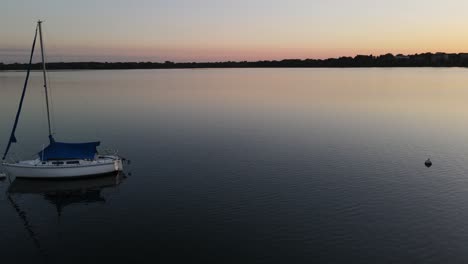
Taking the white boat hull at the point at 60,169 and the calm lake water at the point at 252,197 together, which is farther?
the white boat hull at the point at 60,169

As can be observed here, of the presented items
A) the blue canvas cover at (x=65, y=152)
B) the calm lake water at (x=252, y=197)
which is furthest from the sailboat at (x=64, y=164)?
the calm lake water at (x=252, y=197)

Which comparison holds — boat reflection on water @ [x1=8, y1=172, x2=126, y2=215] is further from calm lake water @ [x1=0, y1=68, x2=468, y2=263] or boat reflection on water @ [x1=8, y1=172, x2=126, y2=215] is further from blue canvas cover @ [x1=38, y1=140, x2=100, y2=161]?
blue canvas cover @ [x1=38, y1=140, x2=100, y2=161]

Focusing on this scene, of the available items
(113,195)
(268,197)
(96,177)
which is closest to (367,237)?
(268,197)

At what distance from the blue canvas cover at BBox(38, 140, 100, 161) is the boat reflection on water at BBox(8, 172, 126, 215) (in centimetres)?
238

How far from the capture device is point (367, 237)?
26.7m

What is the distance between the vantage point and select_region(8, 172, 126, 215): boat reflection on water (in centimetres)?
3522

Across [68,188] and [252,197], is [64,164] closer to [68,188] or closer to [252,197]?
[68,188]

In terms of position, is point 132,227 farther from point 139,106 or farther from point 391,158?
point 139,106

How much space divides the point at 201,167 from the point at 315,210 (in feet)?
49.9

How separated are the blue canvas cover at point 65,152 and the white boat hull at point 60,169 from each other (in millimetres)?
1039

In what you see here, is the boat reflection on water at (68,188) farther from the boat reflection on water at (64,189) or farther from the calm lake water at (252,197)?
the calm lake water at (252,197)

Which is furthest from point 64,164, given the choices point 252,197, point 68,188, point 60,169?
point 252,197

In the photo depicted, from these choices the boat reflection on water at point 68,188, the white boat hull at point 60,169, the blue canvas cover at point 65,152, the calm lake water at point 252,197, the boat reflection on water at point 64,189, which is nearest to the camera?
the calm lake water at point 252,197

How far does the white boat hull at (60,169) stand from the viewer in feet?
129
